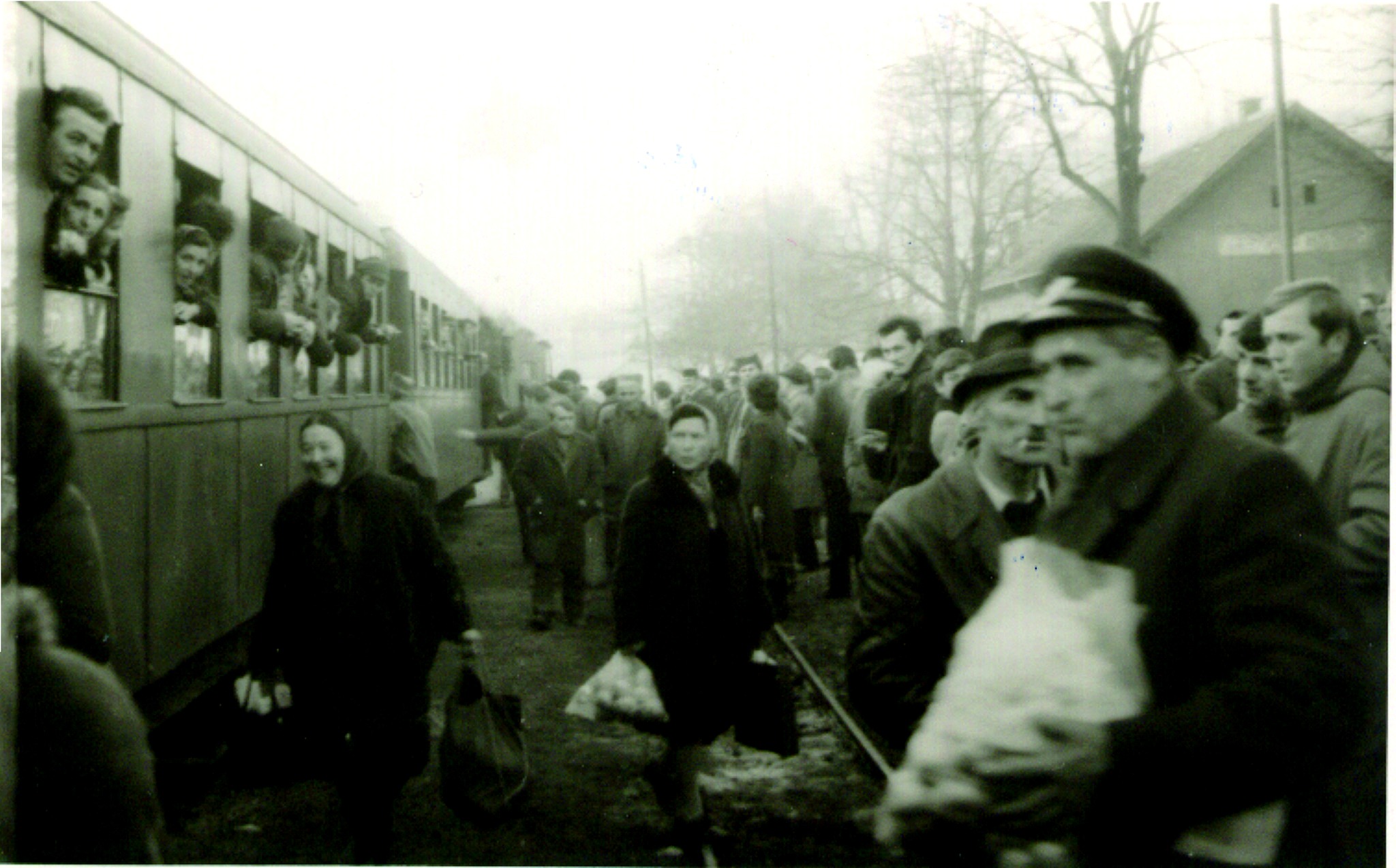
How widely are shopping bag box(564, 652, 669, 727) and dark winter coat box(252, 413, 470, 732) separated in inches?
17.4

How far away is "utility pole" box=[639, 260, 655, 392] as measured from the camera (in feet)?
13.8

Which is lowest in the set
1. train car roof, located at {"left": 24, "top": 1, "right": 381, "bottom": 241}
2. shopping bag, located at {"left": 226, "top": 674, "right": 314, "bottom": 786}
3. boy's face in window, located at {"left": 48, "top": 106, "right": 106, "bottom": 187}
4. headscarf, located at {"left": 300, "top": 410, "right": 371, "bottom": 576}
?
shopping bag, located at {"left": 226, "top": 674, "right": 314, "bottom": 786}

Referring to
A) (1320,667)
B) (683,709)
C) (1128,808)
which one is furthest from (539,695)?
(1320,667)

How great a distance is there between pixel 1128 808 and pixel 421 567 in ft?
7.58

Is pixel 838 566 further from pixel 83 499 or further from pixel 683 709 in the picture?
pixel 83 499

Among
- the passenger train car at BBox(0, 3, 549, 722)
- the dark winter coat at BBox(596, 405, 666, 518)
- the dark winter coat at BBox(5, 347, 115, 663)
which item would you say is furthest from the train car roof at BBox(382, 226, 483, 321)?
the dark winter coat at BBox(596, 405, 666, 518)

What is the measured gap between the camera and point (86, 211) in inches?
133

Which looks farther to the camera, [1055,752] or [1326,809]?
[1326,809]

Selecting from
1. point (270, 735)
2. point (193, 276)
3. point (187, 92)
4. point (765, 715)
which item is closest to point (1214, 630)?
point (765, 715)

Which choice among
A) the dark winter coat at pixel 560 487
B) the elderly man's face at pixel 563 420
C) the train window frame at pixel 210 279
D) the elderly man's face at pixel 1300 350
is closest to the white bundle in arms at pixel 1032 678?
the elderly man's face at pixel 1300 350

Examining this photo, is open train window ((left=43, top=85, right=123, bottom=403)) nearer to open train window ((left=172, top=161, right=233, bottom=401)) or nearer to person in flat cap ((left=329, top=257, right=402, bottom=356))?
open train window ((left=172, top=161, right=233, bottom=401))

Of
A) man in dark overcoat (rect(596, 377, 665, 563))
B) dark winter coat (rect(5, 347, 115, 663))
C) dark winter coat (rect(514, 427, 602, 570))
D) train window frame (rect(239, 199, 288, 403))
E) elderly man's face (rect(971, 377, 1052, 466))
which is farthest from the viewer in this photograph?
man in dark overcoat (rect(596, 377, 665, 563))

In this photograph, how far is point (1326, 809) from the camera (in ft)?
9.09

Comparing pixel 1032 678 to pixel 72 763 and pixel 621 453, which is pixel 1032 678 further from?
pixel 621 453
